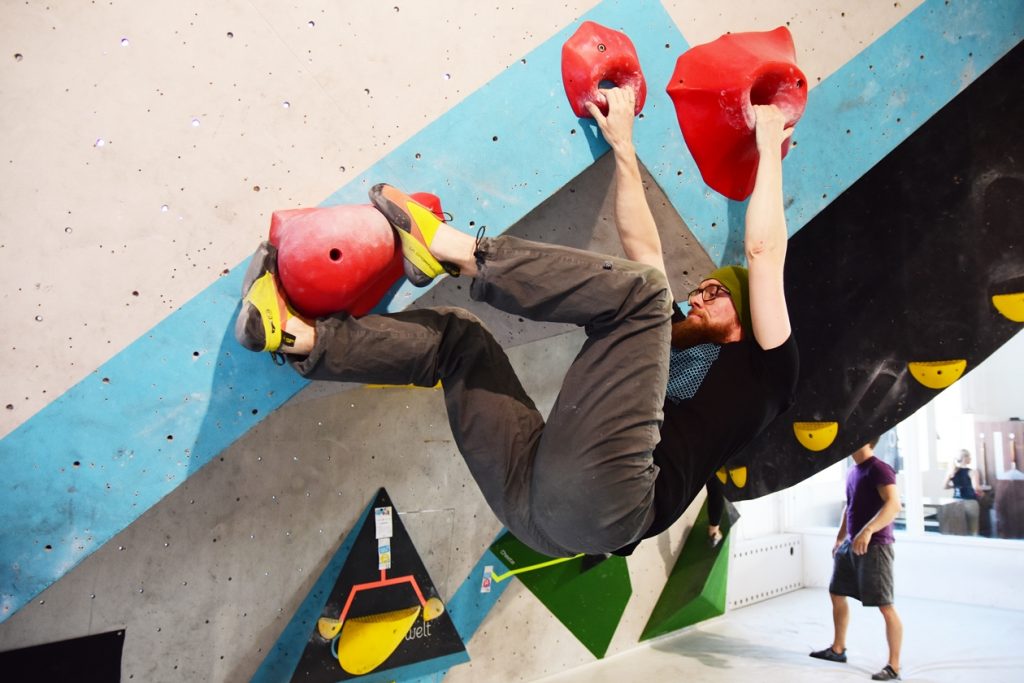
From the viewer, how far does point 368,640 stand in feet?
7.97

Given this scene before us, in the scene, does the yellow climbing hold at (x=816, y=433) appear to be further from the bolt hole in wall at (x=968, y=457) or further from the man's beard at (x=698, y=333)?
the bolt hole in wall at (x=968, y=457)

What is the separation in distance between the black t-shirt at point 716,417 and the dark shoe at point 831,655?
9.89ft

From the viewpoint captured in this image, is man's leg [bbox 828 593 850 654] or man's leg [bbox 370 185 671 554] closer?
man's leg [bbox 370 185 671 554]

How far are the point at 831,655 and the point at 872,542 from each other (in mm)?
735

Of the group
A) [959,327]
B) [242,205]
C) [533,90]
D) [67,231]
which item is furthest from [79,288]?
[959,327]

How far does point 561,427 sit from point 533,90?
88cm

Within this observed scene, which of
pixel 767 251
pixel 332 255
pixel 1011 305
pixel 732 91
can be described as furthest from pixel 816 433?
pixel 332 255

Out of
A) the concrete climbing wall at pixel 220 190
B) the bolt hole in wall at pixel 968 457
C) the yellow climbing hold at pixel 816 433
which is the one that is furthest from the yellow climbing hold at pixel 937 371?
the bolt hole in wall at pixel 968 457

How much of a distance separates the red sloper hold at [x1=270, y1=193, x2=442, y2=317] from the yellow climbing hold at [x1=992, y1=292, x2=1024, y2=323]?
212 cm

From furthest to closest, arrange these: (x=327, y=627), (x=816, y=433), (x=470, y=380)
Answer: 1. (x=816, y=433)
2. (x=327, y=627)
3. (x=470, y=380)

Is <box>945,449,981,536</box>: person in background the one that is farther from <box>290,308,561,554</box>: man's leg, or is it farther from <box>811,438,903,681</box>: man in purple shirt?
<box>290,308,561,554</box>: man's leg

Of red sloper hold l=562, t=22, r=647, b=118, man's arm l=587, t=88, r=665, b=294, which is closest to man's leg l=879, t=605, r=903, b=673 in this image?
man's arm l=587, t=88, r=665, b=294

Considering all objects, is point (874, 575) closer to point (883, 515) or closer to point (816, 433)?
point (883, 515)

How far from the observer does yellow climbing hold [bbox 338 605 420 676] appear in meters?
2.40
